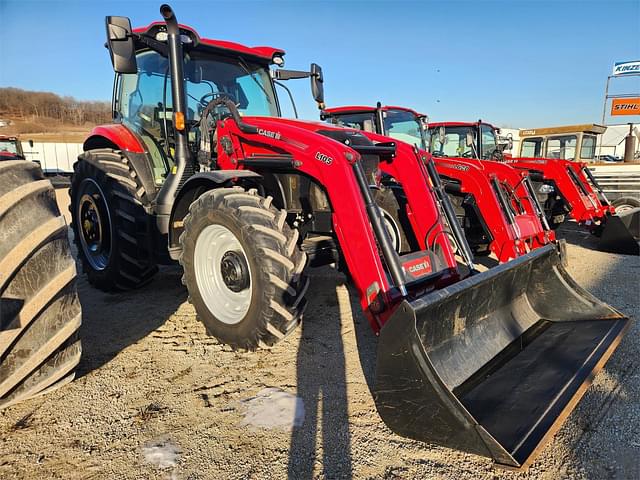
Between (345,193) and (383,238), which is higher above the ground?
(345,193)

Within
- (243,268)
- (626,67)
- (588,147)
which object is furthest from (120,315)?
(626,67)

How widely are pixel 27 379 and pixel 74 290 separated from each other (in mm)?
492

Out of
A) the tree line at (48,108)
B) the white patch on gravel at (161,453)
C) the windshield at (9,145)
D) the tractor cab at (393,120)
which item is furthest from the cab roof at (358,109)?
the tree line at (48,108)

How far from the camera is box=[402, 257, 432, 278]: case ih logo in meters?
3.04

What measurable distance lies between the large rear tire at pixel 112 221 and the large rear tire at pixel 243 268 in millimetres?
1078

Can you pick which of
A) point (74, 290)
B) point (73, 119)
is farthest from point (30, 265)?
point (73, 119)

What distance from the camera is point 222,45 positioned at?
13.6 ft

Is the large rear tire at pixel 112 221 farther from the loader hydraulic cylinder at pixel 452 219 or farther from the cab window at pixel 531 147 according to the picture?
the cab window at pixel 531 147

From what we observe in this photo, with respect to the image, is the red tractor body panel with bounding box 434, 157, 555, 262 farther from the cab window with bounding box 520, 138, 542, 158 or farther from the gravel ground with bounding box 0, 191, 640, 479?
the cab window with bounding box 520, 138, 542, 158

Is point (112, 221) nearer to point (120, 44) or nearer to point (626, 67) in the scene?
point (120, 44)

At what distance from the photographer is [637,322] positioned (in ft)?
12.3

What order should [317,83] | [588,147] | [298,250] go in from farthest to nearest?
[588,147] → [317,83] → [298,250]

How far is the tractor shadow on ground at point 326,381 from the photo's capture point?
80.4 inches

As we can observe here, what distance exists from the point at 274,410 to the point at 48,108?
59460 millimetres
